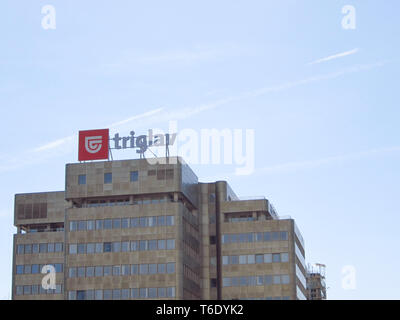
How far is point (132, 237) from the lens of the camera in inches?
5979

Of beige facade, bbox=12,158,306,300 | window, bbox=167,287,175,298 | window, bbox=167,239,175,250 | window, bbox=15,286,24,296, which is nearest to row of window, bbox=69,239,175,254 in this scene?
window, bbox=167,239,175,250

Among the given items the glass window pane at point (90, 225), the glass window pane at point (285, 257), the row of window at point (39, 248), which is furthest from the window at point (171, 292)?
the row of window at point (39, 248)

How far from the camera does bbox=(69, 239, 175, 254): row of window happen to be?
493 ft

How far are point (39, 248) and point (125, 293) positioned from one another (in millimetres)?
45636

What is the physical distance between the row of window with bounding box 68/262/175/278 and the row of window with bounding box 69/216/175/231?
316 inches

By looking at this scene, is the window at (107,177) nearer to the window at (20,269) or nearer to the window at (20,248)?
the window at (20,248)

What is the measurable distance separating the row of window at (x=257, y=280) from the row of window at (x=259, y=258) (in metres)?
3.25

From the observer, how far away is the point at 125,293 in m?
149

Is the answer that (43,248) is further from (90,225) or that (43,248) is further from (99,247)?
(99,247)

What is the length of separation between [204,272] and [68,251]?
31107 mm

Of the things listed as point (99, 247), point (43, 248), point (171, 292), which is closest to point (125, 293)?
point (171, 292)

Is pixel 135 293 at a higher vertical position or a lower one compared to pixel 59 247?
lower
